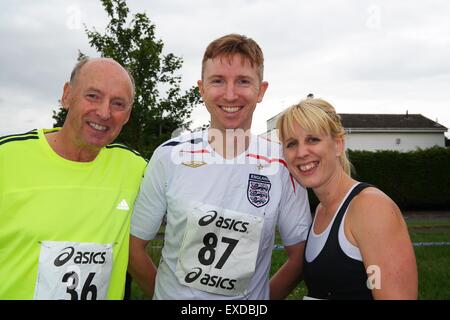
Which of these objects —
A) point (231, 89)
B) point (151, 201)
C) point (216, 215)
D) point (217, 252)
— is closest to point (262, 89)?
point (231, 89)

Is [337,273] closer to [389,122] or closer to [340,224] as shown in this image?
[340,224]

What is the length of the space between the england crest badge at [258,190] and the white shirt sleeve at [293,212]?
178 millimetres

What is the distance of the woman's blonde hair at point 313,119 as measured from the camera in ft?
9.54

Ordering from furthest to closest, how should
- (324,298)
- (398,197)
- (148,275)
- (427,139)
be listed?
(427,139)
(398,197)
(148,275)
(324,298)

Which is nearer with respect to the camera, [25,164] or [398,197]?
[25,164]

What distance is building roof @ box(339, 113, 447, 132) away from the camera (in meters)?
40.6

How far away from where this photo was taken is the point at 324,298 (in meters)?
2.69

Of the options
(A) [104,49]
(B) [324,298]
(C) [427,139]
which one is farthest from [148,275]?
(C) [427,139]

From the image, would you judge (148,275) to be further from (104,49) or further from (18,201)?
(104,49)

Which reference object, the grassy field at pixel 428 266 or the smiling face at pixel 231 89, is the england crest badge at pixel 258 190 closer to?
the smiling face at pixel 231 89

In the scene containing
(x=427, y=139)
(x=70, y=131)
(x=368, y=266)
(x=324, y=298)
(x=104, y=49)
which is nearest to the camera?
(x=368, y=266)

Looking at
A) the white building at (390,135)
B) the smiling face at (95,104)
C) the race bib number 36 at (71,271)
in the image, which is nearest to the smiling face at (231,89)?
the smiling face at (95,104)

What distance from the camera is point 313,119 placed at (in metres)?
2.90

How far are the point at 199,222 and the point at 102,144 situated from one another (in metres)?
0.96
